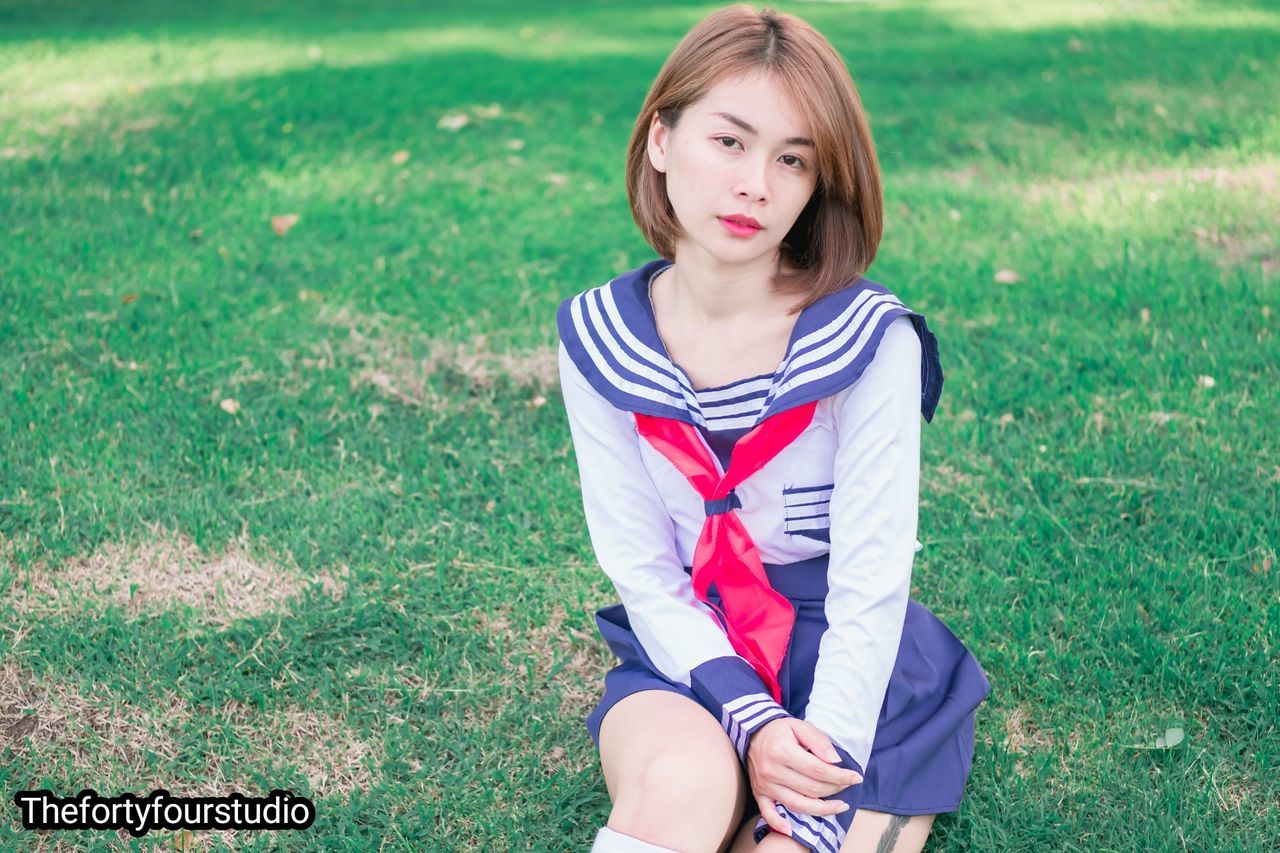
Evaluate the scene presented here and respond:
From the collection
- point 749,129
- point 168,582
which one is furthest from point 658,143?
point 168,582

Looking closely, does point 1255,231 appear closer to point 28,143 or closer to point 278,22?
point 28,143

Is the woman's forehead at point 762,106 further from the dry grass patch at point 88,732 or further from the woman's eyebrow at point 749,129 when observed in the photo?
the dry grass patch at point 88,732

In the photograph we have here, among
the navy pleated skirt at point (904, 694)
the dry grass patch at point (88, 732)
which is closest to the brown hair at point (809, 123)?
the navy pleated skirt at point (904, 694)

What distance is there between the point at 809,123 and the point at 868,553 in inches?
27.8

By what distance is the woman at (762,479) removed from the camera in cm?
193

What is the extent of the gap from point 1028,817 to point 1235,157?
4.06m

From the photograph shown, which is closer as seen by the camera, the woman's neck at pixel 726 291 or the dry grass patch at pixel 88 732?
the woman's neck at pixel 726 291

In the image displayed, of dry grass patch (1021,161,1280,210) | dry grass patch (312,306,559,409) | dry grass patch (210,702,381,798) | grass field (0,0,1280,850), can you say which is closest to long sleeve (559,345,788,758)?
grass field (0,0,1280,850)

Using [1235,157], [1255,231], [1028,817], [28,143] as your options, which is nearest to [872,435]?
[1028,817]

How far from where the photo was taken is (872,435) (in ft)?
6.49

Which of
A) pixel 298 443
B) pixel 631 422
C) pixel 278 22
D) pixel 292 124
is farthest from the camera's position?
pixel 278 22

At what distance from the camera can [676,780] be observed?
1810mm

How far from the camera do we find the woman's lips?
2027mm

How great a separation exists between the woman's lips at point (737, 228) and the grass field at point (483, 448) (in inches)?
44.4
